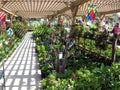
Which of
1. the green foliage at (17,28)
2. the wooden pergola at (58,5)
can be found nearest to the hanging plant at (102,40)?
the wooden pergola at (58,5)

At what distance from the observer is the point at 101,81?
383 centimetres

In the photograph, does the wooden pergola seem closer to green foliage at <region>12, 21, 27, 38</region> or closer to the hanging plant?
green foliage at <region>12, 21, 27, 38</region>

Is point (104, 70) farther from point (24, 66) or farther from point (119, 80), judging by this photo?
point (24, 66)

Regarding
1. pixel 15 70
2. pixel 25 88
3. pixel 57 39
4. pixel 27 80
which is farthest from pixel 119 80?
pixel 57 39

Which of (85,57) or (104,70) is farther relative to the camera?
(85,57)

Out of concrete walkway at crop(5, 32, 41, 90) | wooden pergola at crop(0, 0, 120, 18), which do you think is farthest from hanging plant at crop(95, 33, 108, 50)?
concrete walkway at crop(5, 32, 41, 90)

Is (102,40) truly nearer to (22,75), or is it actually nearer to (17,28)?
(22,75)

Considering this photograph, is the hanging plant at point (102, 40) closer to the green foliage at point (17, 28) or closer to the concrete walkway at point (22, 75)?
the concrete walkway at point (22, 75)

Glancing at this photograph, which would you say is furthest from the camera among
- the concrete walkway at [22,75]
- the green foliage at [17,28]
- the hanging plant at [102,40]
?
the green foliage at [17,28]

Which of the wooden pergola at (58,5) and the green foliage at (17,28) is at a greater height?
the wooden pergola at (58,5)

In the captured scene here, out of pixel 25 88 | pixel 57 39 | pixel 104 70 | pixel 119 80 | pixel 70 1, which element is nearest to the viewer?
pixel 119 80

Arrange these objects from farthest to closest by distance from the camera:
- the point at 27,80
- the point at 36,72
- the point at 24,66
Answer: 1. the point at 24,66
2. the point at 36,72
3. the point at 27,80

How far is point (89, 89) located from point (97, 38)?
371cm

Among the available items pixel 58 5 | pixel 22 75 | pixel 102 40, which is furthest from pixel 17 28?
pixel 102 40
